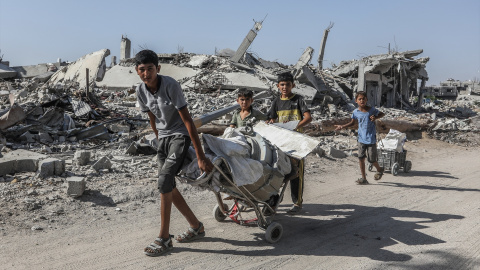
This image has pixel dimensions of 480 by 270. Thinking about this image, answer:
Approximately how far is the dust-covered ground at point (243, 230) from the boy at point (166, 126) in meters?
0.43

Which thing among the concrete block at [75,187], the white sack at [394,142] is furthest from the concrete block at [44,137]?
the white sack at [394,142]

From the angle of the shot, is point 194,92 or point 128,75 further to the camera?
point 128,75

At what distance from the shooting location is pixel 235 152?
3.53 meters

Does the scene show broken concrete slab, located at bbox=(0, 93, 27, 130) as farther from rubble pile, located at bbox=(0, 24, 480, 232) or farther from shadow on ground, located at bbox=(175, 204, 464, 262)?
shadow on ground, located at bbox=(175, 204, 464, 262)

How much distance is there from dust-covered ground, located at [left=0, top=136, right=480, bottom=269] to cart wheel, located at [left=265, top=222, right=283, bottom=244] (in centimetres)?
6

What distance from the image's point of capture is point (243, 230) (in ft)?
14.0

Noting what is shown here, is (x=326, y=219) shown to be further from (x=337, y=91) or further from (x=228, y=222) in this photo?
(x=337, y=91)

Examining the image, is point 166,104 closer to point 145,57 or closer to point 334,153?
point 145,57

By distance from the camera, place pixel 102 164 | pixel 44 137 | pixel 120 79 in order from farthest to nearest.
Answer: pixel 120 79 → pixel 44 137 → pixel 102 164

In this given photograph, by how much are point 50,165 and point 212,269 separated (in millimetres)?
3445

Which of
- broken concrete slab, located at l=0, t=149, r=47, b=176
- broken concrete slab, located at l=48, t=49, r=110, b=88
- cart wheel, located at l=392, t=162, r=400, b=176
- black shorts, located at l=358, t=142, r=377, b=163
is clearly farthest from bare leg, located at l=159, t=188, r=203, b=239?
broken concrete slab, located at l=48, t=49, r=110, b=88

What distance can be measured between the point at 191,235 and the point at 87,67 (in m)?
15.2

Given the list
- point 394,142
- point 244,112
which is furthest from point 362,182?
point 244,112

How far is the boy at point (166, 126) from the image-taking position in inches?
132
